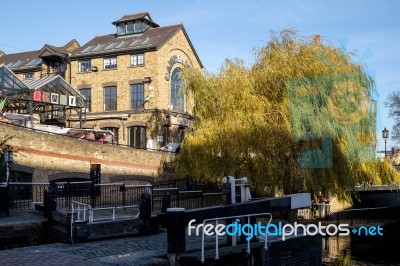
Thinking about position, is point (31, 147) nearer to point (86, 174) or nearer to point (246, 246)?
point (86, 174)

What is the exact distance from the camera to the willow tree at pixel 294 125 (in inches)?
690

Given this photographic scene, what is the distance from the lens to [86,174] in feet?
76.2

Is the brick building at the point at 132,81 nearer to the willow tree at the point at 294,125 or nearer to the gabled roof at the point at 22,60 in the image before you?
the gabled roof at the point at 22,60

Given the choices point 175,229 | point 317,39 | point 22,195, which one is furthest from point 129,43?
point 175,229

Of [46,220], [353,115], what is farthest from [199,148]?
[46,220]

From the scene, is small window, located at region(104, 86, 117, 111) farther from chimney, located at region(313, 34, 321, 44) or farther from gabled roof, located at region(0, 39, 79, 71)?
chimney, located at region(313, 34, 321, 44)

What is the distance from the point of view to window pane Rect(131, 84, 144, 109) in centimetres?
3456

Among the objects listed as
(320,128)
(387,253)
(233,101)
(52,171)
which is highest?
(233,101)

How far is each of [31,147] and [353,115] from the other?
14.0 metres

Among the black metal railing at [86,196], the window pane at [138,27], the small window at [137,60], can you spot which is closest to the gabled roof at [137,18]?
the window pane at [138,27]

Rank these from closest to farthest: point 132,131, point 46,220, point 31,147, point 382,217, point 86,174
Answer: point 46,220
point 31,147
point 86,174
point 382,217
point 132,131

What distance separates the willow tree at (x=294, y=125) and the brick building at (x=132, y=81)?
44.4 ft

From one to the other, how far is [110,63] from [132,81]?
103 inches

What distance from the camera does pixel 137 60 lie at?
3488 cm
